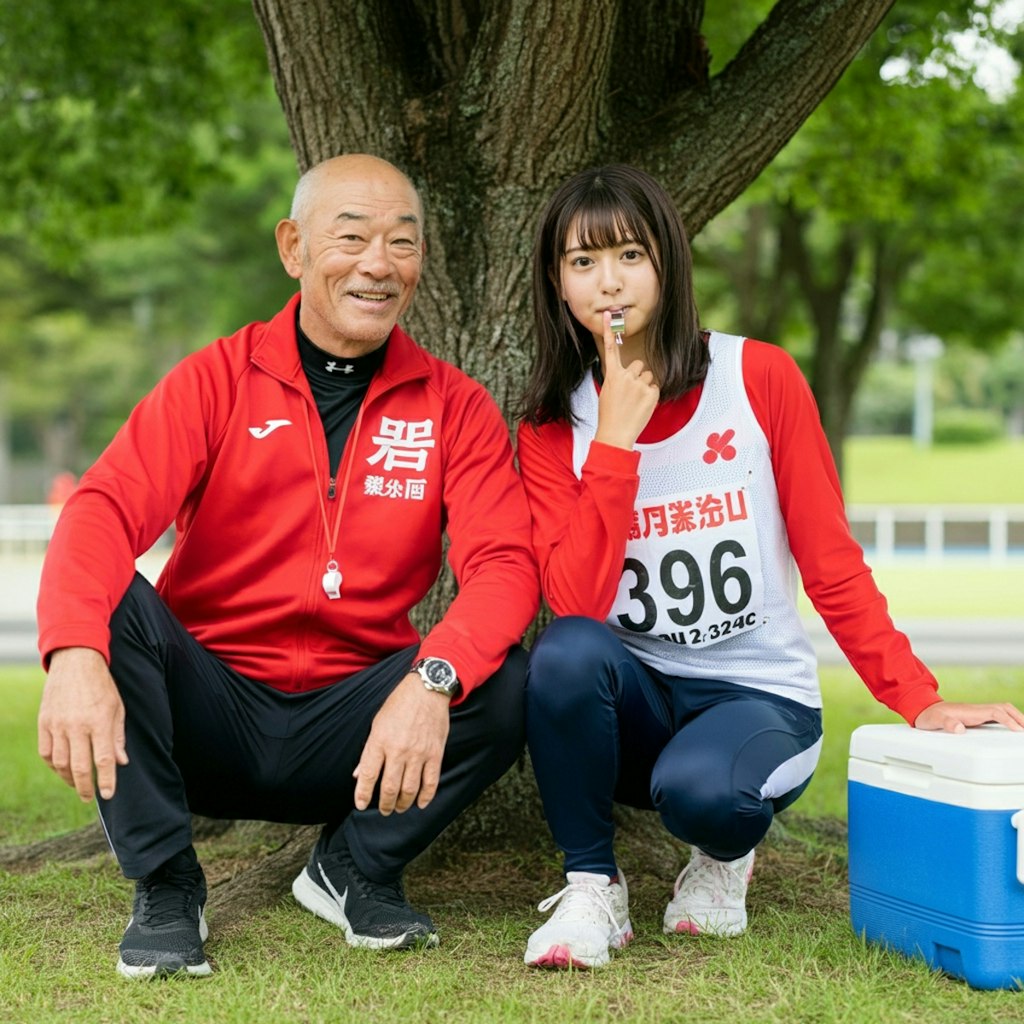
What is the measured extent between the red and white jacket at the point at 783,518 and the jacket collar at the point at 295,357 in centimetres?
35

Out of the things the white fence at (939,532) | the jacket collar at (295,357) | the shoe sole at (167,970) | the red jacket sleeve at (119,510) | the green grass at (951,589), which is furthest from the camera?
the white fence at (939,532)

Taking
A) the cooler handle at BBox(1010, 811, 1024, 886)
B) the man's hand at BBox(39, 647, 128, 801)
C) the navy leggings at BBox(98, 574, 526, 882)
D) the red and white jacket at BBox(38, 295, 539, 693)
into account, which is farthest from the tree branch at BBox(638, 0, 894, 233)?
the man's hand at BBox(39, 647, 128, 801)

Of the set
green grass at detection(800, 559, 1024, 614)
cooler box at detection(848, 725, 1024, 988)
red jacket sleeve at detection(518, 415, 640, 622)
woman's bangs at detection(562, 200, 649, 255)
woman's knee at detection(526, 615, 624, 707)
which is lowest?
green grass at detection(800, 559, 1024, 614)

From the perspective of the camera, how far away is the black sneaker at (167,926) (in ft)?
9.53

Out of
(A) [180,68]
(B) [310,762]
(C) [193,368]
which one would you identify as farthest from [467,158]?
(A) [180,68]

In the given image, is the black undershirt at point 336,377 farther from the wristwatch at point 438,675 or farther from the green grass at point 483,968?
the green grass at point 483,968

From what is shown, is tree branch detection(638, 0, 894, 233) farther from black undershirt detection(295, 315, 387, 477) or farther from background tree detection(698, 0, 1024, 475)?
background tree detection(698, 0, 1024, 475)

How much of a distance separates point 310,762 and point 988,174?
11.1 meters

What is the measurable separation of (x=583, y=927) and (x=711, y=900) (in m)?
0.39

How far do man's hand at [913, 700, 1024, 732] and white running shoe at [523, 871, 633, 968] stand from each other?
78 cm

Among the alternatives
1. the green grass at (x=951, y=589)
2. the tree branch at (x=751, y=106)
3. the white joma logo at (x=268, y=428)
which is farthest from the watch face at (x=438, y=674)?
the green grass at (x=951, y=589)

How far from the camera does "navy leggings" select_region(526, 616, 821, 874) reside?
9.86ft

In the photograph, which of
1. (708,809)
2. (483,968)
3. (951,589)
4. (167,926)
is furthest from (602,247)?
(951,589)

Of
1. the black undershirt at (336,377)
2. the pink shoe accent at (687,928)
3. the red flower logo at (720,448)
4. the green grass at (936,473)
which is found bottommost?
the green grass at (936,473)
